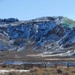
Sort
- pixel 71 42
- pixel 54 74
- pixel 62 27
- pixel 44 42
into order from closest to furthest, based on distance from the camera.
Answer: pixel 54 74, pixel 71 42, pixel 44 42, pixel 62 27

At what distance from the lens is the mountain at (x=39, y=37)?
14725 centimetres

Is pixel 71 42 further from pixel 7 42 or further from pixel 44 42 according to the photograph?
pixel 7 42

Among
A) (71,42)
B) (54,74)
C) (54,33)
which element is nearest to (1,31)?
(54,33)

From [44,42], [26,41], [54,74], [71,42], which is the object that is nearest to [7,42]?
[26,41]

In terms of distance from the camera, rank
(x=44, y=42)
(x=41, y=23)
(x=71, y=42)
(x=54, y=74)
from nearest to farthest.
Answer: (x=54, y=74), (x=71, y=42), (x=44, y=42), (x=41, y=23)

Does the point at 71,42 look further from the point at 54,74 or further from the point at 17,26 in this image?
the point at 54,74

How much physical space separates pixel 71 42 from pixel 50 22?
31601 millimetres

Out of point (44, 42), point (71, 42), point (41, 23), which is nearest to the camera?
point (71, 42)

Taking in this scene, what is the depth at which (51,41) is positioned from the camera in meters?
157

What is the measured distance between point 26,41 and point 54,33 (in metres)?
13.9

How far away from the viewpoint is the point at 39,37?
168500 millimetres

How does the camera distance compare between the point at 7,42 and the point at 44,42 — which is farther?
the point at 7,42

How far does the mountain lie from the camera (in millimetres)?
147250

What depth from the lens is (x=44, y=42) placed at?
158 m
